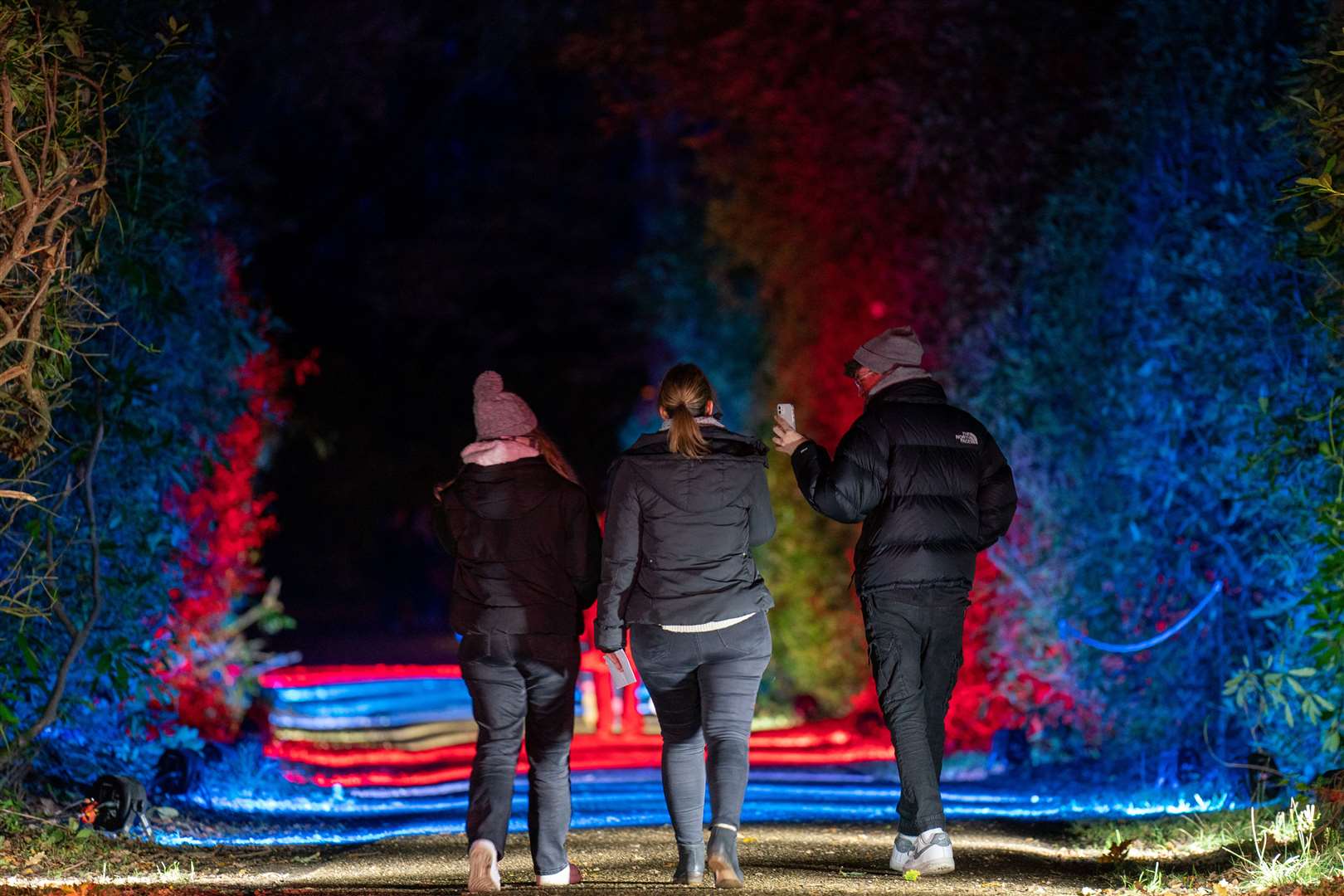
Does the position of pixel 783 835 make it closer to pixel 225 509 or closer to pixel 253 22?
pixel 225 509

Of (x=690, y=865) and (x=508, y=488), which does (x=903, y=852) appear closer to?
(x=690, y=865)

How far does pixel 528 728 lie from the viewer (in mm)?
6914

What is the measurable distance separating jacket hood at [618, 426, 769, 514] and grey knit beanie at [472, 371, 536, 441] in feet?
1.65

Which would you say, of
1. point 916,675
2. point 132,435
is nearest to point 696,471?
point 916,675

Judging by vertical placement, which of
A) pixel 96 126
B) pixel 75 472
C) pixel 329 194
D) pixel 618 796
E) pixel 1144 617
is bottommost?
pixel 618 796

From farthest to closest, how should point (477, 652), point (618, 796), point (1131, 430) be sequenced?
point (618, 796), point (1131, 430), point (477, 652)

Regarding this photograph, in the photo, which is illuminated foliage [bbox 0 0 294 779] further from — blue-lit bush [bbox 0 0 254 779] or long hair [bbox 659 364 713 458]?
long hair [bbox 659 364 713 458]

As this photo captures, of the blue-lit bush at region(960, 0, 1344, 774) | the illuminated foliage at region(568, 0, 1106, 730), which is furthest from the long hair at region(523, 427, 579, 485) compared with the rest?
the illuminated foliage at region(568, 0, 1106, 730)

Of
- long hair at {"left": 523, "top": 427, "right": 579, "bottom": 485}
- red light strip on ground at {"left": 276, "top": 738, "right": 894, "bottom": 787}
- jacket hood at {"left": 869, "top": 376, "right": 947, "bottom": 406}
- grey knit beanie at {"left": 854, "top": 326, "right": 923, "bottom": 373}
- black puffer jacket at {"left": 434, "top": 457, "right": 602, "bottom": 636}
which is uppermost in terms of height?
grey knit beanie at {"left": 854, "top": 326, "right": 923, "bottom": 373}

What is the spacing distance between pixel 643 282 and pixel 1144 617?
43.8ft

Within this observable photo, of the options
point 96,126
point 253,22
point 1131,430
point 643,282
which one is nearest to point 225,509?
point 96,126

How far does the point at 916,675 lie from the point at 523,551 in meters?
1.52

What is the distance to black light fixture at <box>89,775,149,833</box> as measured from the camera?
829 cm

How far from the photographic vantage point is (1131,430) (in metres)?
9.86
